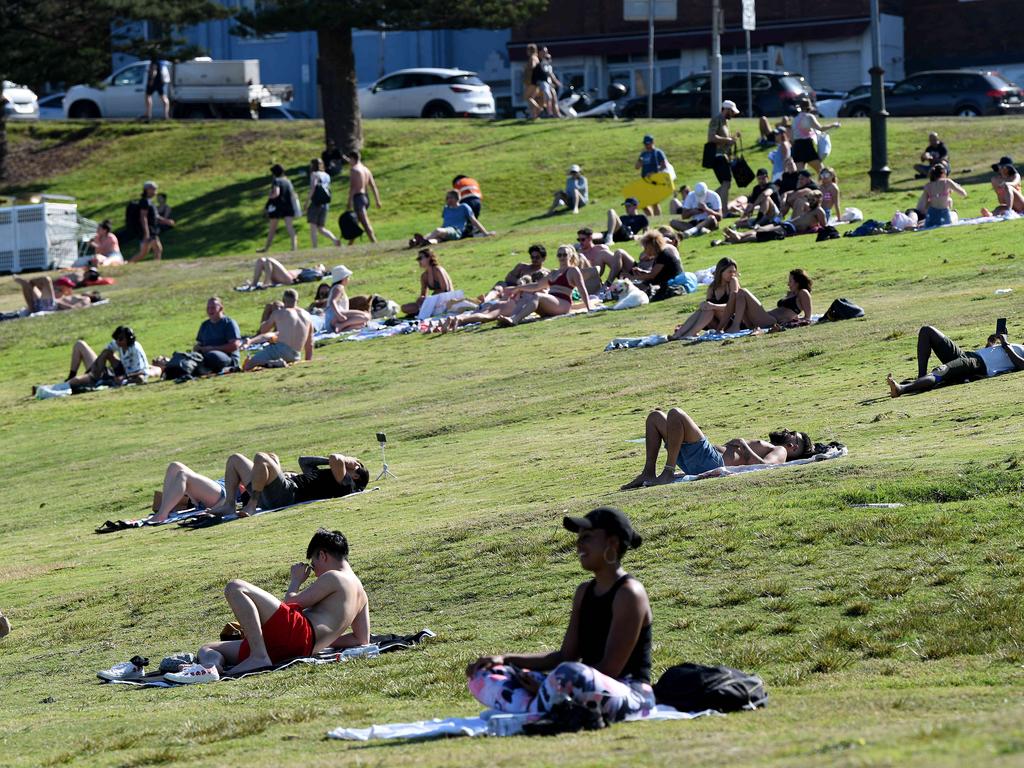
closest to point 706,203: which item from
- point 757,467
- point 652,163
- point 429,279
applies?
point 652,163

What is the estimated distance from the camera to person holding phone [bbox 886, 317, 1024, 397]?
645 inches

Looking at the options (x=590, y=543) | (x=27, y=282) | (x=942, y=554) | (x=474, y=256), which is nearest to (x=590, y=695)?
(x=590, y=543)

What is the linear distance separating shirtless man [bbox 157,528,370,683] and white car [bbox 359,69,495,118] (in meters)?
44.6

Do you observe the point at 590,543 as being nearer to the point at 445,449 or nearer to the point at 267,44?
the point at 445,449

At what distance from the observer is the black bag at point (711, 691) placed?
8023 millimetres

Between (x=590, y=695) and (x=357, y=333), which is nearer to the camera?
(x=590, y=695)

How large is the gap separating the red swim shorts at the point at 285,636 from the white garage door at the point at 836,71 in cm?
5100

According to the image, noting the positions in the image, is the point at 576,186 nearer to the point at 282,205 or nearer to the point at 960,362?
the point at 282,205

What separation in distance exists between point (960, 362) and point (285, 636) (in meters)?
8.06

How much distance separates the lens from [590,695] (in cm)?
768

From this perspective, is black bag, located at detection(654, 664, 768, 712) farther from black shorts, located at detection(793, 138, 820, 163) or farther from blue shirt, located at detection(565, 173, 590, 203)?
blue shirt, located at detection(565, 173, 590, 203)

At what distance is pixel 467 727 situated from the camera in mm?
7918

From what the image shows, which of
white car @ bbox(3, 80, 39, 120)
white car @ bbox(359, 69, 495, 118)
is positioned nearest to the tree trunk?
white car @ bbox(359, 69, 495, 118)

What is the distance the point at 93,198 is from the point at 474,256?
18.7m
